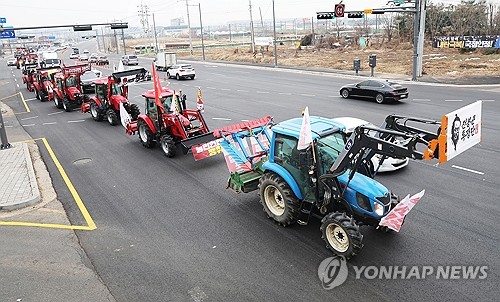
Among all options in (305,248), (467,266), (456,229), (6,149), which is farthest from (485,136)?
(6,149)

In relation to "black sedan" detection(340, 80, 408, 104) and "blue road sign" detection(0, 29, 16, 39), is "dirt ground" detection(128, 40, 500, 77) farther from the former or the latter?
"blue road sign" detection(0, 29, 16, 39)

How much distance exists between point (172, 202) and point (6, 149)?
379 inches

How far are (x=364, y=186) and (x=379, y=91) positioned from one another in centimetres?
1688

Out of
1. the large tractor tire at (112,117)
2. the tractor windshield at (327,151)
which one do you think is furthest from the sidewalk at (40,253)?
the large tractor tire at (112,117)

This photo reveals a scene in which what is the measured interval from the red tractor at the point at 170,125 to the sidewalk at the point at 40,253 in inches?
154

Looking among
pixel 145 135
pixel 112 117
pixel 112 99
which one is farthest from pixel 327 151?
pixel 112 99

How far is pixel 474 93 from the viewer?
84.8 feet

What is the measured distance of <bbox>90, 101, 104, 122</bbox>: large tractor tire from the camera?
69.2ft

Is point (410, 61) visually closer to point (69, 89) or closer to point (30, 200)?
point (69, 89)

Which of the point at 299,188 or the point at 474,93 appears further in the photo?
the point at 474,93

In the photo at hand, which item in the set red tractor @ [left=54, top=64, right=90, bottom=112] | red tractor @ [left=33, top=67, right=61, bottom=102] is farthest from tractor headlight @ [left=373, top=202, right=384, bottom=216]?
red tractor @ [left=33, top=67, right=61, bottom=102]

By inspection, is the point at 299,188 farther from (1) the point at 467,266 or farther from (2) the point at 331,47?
(2) the point at 331,47

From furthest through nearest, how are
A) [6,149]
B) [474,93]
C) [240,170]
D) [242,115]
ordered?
1. [474,93]
2. [242,115]
3. [6,149]
4. [240,170]

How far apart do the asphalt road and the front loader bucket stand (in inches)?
25.0
